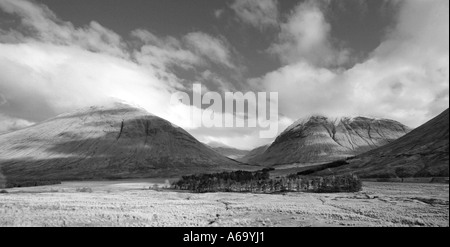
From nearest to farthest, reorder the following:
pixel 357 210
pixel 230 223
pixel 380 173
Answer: pixel 230 223 → pixel 357 210 → pixel 380 173

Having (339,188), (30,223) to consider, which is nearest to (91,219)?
(30,223)

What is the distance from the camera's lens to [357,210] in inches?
2734

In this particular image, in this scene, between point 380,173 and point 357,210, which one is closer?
point 357,210

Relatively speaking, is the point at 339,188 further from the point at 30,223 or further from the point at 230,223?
the point at 30,223

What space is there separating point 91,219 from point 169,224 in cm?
1391

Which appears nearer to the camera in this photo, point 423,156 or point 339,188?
point 339,188

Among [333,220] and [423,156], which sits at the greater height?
[423,156]
